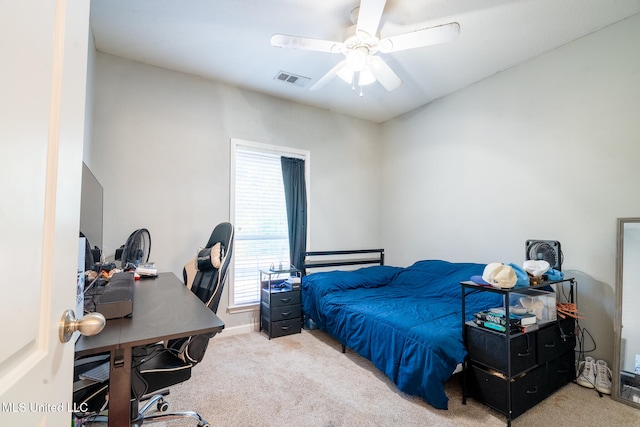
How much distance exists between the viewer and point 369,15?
1.85 metres

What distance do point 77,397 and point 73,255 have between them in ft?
3.26

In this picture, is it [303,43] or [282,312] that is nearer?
[303,43]

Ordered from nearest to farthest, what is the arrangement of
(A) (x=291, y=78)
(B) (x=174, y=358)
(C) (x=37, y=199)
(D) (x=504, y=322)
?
(C) (x=37, y=199) < (B) (x=174, y=358) < (D) (x=504, y=322) < (A) (x=291, y=78)

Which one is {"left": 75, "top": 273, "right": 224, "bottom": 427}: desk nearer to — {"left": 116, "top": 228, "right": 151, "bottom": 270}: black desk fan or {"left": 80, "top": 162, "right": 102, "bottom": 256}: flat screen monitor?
{"left": 80, "top": 162, "right": 102, "bottom": 256}: flat screen monitor

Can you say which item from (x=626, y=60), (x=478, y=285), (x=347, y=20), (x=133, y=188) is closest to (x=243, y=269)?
(x=133, y=188)


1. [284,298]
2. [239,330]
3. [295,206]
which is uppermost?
[295,206]

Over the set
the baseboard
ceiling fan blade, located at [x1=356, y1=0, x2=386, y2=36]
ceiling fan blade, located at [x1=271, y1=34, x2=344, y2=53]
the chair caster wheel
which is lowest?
the baseboard

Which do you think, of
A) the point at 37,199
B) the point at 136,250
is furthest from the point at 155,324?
the point at 136,250

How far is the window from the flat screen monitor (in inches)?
55.9

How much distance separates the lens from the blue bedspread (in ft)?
6.43

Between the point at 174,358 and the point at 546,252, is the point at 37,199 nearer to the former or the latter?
the point at 174,358

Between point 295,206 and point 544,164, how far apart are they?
8.73 feet

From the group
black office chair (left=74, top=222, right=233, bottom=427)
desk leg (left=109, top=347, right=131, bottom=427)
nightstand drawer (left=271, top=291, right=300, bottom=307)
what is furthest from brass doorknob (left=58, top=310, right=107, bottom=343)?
nightstand drawer (left=271, top=291, right=300, bottom=307)

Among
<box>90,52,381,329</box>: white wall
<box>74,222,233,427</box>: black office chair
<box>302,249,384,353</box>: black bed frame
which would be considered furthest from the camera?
<box>302,249,384,353</box>: black bed frame
